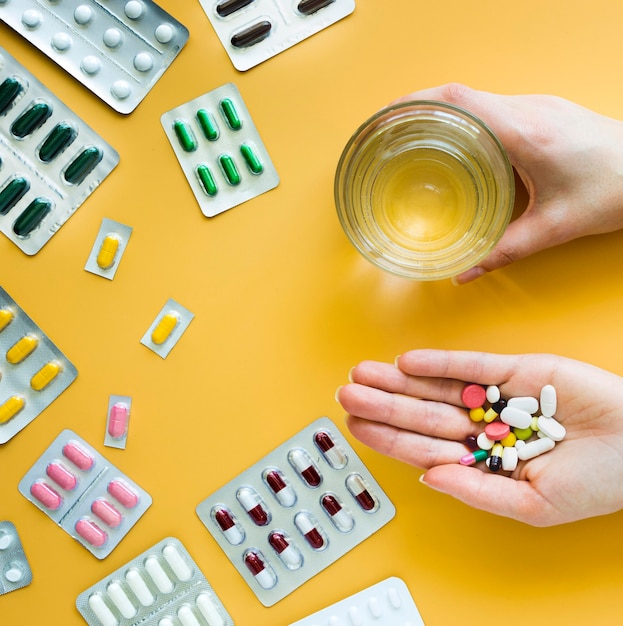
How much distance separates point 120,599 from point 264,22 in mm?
993

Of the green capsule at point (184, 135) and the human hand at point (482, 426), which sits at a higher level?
the green capsule at point (184, 135)

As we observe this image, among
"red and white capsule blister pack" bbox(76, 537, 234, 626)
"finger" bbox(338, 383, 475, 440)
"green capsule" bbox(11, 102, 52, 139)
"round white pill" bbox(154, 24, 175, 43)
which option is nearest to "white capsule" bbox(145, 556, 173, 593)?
"red and white capsule blister pack" bbox(76, 537, 234, 626)

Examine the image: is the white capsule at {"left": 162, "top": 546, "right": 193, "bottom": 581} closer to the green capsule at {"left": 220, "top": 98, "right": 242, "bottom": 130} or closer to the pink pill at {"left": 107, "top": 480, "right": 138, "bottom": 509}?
the pink pill at {"left": 107, "top": 480, "right": 138, "bottom": 509}

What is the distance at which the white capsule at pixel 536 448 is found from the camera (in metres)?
1.02

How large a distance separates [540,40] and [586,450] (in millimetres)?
653

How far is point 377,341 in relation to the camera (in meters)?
1.10

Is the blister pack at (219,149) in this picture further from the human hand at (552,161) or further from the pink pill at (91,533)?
the pink pill at (91,533)

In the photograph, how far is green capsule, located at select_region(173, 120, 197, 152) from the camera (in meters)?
1.09

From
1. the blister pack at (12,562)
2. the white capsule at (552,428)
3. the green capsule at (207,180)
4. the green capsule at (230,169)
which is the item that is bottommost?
the blister pack at (12,562)

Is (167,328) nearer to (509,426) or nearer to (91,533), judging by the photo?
(91,533)

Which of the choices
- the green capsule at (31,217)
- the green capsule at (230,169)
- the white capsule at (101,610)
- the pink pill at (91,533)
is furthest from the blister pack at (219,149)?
the white capsule at (101,610)

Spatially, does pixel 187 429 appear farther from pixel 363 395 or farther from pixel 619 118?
pixel 619 118

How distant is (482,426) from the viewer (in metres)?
1.06

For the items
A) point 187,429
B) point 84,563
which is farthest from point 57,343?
point 84,563
